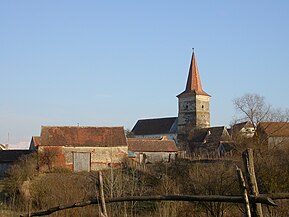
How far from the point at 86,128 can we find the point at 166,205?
33.8 meters

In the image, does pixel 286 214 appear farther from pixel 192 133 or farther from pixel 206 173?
pixel 192 133

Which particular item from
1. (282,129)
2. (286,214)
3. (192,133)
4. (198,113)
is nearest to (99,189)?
(286,214)

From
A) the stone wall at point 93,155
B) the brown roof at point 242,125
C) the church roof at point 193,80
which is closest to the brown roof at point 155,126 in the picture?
the church roof at point 193,80

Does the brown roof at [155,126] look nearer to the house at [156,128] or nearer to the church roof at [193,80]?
the house at [156,128]

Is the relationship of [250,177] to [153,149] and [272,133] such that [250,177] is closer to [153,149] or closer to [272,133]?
[272,133]

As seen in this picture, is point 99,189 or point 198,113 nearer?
point 99,189

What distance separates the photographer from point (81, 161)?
43.0m

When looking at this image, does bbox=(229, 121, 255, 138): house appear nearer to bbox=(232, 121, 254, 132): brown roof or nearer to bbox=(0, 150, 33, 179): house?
bbox=(232, 121, 254, 132): brown roof

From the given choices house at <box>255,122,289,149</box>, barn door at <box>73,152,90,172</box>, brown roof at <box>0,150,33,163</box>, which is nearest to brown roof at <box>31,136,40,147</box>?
brown roof at <box>0,150,33,163</box>

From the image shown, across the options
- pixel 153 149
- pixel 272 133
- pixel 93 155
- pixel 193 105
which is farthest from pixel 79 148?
pixel 193 105

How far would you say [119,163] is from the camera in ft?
143

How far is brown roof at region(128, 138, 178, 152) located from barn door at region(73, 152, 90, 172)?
44.4 ft

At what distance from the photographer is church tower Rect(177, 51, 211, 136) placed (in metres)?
80.8

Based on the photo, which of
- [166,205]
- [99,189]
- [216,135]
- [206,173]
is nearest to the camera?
[99,189]
